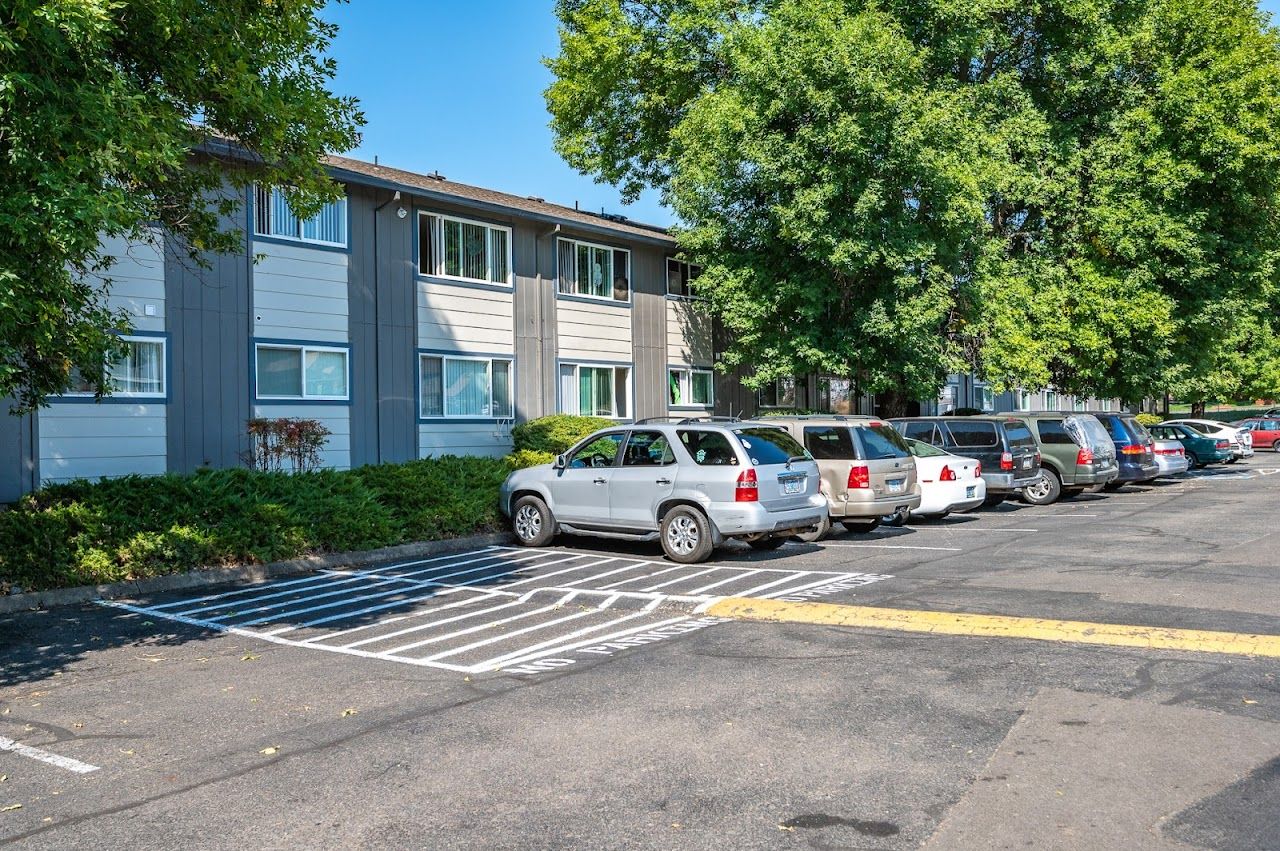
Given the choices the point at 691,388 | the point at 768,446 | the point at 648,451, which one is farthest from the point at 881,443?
the point at 691,388

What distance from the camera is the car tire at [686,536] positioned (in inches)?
513

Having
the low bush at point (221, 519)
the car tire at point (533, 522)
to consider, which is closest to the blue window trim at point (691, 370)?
the low bush at point (221, 519)

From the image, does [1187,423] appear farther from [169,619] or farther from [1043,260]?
[169,619]

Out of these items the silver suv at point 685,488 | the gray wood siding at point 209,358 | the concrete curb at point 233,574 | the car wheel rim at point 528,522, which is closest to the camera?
the concrete curb at point 233,574

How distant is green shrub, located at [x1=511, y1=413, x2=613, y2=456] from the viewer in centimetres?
2181

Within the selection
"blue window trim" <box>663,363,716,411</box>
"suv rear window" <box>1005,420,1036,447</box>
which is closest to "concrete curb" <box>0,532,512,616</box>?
"suv rear window" <box>1005,420,1036,447</box>

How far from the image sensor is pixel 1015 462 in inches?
826

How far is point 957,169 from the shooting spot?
23.5 meters

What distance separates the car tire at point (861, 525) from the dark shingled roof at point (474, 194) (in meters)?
10.0

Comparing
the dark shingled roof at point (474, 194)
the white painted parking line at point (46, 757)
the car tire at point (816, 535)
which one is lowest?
the white painted parking line at point (46, 757)

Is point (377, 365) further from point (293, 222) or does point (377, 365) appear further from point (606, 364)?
point (606, 364)

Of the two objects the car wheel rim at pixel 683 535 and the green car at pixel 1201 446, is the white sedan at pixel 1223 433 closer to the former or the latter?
the green car at pixel 1201 446

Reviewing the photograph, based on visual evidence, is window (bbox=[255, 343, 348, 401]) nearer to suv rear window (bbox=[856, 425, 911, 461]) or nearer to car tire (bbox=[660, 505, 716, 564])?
car tire (bbox=[660, 505, 716, 564])

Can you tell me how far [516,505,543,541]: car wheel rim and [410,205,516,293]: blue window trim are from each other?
781cm
